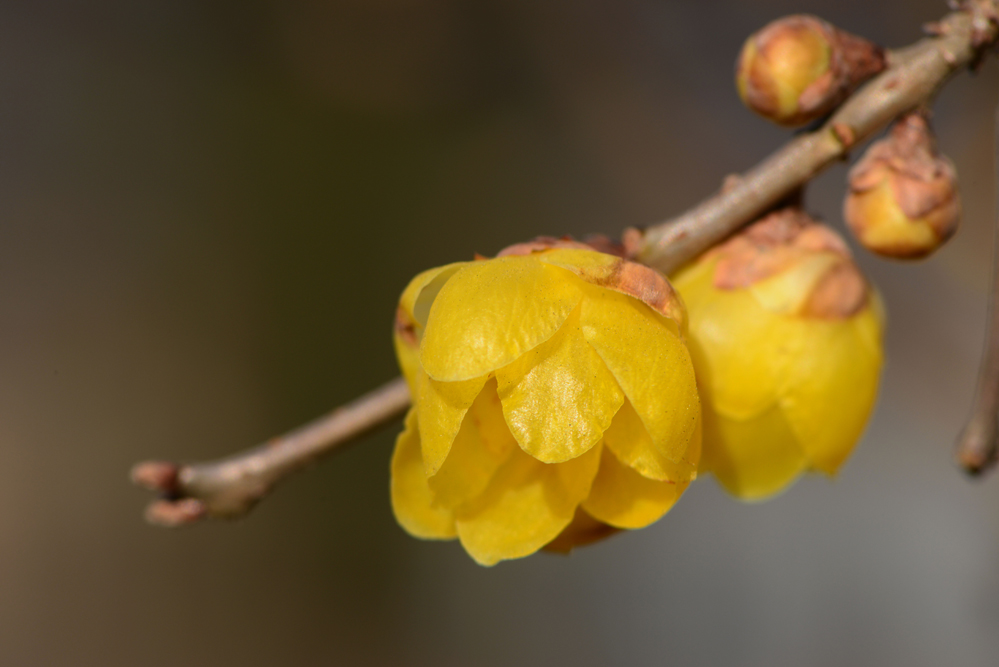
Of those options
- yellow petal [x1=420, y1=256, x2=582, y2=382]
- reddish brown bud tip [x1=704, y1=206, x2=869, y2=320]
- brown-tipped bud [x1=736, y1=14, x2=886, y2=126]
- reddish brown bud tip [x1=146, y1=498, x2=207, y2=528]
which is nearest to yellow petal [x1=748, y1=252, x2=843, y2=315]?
reddish brown bud tip [x1=704, y1=206, x2=869, y2=320]

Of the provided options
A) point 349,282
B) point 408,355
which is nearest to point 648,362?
point 408,355

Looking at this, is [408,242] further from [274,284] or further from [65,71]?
[65,71]

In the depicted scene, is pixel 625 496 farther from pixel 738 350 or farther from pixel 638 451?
pixel 738 350

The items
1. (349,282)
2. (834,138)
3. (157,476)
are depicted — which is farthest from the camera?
(349,282)

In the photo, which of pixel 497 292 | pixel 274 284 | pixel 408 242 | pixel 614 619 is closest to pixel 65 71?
pixel 274 284

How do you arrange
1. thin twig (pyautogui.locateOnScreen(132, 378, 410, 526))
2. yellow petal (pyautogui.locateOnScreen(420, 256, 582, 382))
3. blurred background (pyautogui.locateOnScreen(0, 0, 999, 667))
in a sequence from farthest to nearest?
blurred background (pyautogui.locateOnScreen(0, 0, 999, 667))
thin twig (pyautogui.locateOnScreen(132, 378, 410, 526))
yellow petal (pyautogui.locateOnScreen(420, 256, 582, 382))

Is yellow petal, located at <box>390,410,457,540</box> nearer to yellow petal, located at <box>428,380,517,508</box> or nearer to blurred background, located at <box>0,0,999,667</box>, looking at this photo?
yellow petal, located at <box>428,380,517,508</box>
